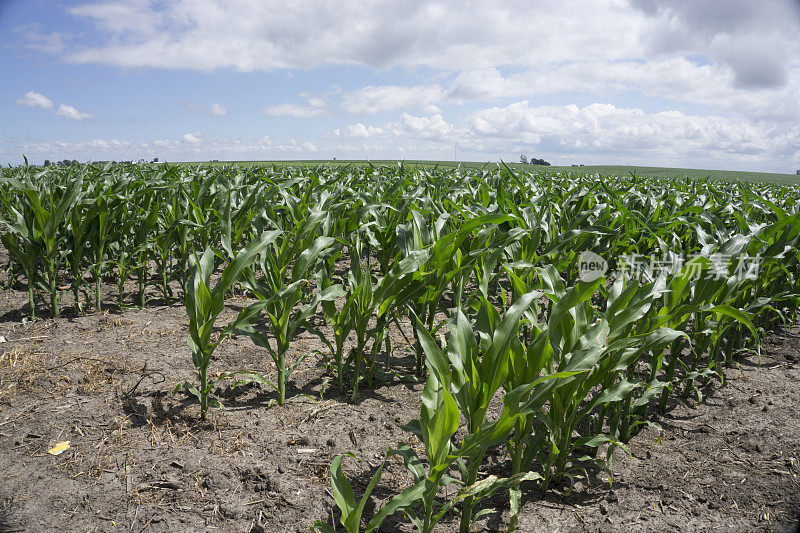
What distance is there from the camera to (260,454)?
6.29 feet

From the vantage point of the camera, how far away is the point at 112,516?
5.17ft

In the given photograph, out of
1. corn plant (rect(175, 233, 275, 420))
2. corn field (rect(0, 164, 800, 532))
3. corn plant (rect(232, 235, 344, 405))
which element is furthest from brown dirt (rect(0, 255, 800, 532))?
corn plant (rect(175, 233, 275, 420))

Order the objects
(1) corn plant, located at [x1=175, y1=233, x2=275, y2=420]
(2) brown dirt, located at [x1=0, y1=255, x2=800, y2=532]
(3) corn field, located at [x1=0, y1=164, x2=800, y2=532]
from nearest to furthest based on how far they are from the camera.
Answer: (3) corn field, located at [x1=0, y1=164, x2=800, y2=532] < (2) brown dirt, located at [x1=0, y1=255, x2=800, y2=532] < (1) corn plant, located at [x1=175, y1=233, x2=275, y2=420]

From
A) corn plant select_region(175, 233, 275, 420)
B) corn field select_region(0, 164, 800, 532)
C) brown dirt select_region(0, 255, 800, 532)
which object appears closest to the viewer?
corn field select_region(0, 164, 800, 532)

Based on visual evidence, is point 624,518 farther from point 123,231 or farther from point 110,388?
point 123,231

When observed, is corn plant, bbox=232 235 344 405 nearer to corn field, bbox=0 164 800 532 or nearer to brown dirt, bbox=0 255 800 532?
corn field, bbox=0 164 800 532

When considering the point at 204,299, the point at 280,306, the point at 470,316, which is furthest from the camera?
the point at 470,316

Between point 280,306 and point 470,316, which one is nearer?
point 280,306

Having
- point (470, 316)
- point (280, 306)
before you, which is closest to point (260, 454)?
point (280, 306)

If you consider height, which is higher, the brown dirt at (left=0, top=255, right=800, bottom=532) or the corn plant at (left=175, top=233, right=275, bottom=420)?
the corn plant at (left=175, top=233, right=275, bottom=420)

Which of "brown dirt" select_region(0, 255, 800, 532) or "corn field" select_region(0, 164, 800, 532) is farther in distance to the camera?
"brown dirt" select_region(0, 255, 800, 532)

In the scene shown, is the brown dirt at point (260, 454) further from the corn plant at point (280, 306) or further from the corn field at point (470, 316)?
the corn plant at point (280, 306)

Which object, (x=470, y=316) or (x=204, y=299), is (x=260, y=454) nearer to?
(x=204, y=299)

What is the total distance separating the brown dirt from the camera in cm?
163
